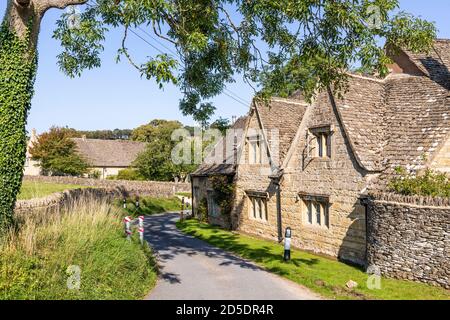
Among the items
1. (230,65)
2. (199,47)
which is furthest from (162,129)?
(199,47)

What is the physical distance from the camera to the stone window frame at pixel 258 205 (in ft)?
71.4

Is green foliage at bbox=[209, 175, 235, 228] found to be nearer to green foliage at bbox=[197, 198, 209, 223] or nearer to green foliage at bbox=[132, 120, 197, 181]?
green foliage at bbox=[197, 198, 209, 223]

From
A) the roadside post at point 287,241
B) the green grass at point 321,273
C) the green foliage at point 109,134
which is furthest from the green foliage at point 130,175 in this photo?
the green foliage at point 109,134

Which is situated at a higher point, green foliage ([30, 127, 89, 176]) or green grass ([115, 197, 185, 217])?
green foliage ([30, 127, 89, 176])

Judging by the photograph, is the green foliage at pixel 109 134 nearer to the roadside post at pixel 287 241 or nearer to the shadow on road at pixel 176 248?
the shadow on road at pixel 176 248

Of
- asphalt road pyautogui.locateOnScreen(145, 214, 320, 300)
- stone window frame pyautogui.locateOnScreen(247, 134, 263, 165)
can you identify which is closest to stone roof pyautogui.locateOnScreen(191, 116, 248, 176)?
stone window frame pyautogui.locateOnScreen(247, 134, 263, 165)

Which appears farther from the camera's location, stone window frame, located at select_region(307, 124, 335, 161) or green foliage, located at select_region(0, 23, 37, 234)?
stone window frame, located at select_region(307, 124, 335, 161)

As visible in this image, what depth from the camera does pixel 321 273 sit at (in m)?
13.4

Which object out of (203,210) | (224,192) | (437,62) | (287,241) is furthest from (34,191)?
(437,62)

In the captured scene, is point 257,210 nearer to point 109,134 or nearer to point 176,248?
point 176,248

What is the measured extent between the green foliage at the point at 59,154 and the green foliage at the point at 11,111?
5247 cm

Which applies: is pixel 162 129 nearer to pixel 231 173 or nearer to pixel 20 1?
pixel 231 173

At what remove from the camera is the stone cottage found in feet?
50.2

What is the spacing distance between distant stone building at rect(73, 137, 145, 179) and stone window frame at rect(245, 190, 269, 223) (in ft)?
165
